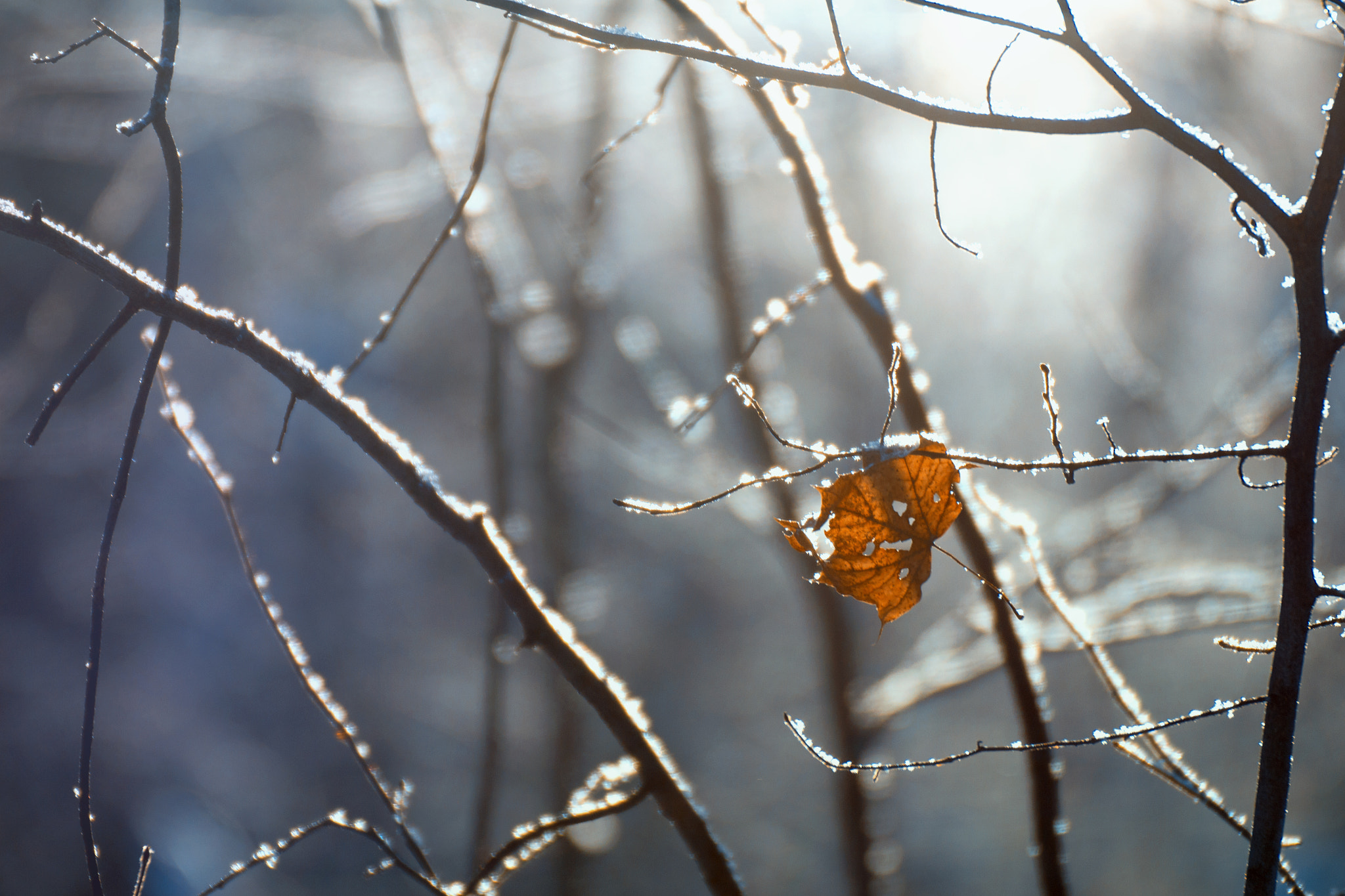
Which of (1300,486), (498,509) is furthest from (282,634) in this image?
(498,509)

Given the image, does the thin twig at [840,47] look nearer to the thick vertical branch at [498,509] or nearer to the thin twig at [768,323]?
the thin twig at [768,323]

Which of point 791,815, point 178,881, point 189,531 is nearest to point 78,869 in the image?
point 178,881

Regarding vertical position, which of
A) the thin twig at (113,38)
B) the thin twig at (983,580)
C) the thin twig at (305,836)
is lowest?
the thin twig at (305,836)

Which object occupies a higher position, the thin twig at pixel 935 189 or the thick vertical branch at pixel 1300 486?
the thin twig at pixel 935 189

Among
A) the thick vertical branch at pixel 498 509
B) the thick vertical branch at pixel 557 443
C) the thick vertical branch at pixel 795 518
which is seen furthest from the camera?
the thick vertical branch at pixel 557 443

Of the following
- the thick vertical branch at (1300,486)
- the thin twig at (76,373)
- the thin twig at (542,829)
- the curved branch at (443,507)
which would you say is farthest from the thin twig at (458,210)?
the thick vertical branch at (1300,486)

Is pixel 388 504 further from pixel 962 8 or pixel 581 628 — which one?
pixel 962 8

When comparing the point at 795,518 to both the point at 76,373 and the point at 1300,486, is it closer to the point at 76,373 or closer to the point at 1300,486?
the point at 1300,486
